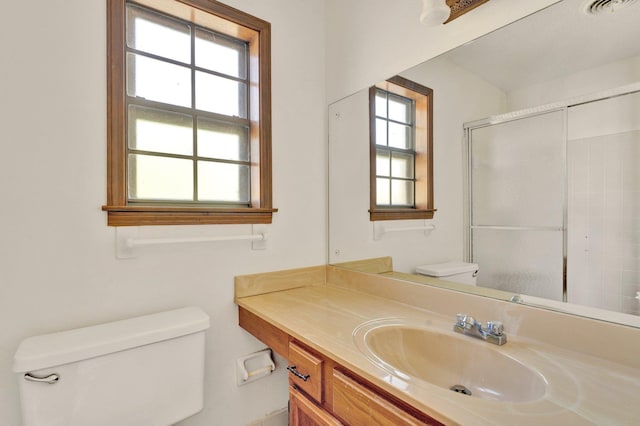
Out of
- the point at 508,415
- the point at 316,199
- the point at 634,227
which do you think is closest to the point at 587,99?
the point at 634,227

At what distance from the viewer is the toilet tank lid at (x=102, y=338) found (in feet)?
3.12

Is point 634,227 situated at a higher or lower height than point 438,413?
higher

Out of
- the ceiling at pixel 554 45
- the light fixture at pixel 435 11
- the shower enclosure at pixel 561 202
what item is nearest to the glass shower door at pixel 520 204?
the shower enclosure at pixel 561 202

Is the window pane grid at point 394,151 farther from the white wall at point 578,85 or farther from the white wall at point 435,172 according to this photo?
the white wall at point 578,85

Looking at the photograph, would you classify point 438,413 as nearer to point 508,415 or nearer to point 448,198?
point 508,415

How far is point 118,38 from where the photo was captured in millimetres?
1239

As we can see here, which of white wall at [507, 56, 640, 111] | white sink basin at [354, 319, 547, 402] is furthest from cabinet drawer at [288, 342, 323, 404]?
white wall at [507, 56, 640, 111]

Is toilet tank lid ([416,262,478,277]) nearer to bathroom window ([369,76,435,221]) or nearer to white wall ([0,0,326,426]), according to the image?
bathroom window ([369,76,435,221])

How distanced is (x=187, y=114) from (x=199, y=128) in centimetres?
8

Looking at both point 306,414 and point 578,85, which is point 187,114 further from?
point 578,85

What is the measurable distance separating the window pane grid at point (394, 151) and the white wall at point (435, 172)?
84mm

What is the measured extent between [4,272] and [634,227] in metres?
1.90

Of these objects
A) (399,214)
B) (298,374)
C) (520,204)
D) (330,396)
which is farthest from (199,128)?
(520,204)

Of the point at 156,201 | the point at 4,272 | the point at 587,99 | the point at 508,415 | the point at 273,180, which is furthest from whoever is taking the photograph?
the point at 273,180
